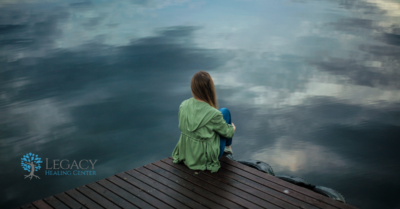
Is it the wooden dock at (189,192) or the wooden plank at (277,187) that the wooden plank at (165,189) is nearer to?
the wooden dock at (189,192)

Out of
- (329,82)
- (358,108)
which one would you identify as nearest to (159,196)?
(358,108)

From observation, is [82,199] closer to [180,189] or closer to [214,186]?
[180,189]

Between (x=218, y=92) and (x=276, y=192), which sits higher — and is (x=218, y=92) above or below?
below

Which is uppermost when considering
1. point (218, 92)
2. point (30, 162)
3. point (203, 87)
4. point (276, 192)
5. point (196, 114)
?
point (203, 87)

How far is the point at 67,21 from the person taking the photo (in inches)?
600

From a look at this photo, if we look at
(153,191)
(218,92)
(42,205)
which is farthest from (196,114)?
(218,92)

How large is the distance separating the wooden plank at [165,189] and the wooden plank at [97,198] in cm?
42

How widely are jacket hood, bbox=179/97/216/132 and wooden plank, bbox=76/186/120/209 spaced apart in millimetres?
995

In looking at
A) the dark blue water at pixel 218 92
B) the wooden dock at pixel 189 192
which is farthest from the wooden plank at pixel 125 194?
the dark blue water at pixel 218 92

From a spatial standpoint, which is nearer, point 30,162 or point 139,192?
point 139,192

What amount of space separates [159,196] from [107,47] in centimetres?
949

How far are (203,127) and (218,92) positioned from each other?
529 cm

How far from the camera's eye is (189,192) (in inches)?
113

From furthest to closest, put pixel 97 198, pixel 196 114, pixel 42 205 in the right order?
pixel 196 114 → pixel 97 198 → pixel 42 205
